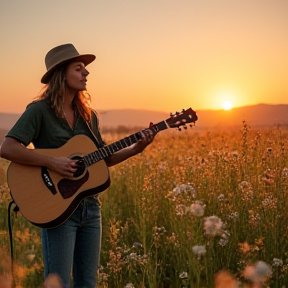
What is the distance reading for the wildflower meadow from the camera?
3.54 metres

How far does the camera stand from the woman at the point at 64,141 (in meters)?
2.69

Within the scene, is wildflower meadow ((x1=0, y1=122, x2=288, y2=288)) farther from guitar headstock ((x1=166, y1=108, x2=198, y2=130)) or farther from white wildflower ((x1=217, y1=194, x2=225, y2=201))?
guitar headstock ((x1=166, y1=108, x2=198, y2=130))

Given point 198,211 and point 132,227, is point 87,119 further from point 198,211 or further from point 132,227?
point 132,227

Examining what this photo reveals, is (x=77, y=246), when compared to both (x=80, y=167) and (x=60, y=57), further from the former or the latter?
(x=60, y=57)

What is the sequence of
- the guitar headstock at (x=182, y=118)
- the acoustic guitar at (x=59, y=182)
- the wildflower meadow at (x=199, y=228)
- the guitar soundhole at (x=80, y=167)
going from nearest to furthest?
1. the acoustic guitar at (x=59, y=182)
2. the guitar soundhole at (x=80, y=167)
3. the guitar headstock at (x=182, y=118)
4. the wildflower meadow at (x=199, y=228)

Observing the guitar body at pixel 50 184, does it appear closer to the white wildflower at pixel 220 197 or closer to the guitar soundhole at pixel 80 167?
the guitar soundhole at pixel 80 167

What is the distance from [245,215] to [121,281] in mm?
1009

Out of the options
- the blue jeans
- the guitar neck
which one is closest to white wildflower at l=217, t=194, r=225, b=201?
the guitar neck

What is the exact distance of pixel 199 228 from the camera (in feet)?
11.5

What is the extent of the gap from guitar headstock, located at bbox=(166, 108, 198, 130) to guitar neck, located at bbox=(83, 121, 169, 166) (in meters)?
0.12

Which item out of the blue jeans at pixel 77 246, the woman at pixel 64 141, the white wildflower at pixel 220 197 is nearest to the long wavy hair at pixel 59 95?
the woman at pixel 64 141

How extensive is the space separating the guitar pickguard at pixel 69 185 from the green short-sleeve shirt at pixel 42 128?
8.2 inches

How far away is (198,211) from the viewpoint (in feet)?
10.3

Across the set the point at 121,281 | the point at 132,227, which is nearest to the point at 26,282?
the point at 121,281
